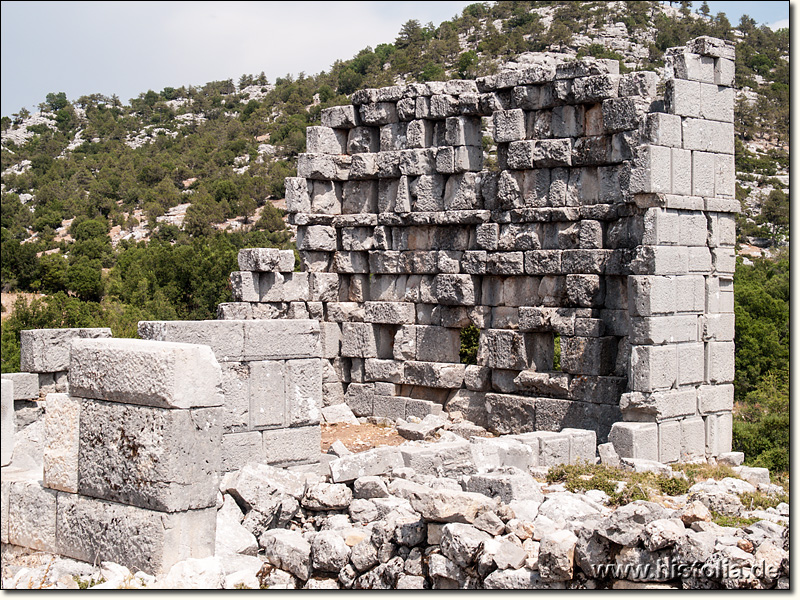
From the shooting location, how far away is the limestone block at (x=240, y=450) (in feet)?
32.2

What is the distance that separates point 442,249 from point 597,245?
9.25 feet

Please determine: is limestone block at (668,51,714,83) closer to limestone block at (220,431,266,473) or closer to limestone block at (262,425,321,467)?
limestone block at (262,425,321,467)

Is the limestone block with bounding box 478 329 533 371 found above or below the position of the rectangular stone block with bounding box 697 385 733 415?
above

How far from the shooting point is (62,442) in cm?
831

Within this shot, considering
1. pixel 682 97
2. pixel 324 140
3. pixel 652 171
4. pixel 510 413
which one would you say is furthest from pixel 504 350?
pixel 324 140

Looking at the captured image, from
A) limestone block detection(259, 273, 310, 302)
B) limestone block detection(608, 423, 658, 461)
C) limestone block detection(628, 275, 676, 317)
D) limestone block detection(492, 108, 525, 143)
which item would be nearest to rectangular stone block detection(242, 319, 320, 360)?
limestone block detection(608, 423, 658, 461)

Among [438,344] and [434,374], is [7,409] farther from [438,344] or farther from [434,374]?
[438,344]

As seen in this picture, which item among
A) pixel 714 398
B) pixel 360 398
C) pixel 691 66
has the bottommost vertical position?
pixel 360 398

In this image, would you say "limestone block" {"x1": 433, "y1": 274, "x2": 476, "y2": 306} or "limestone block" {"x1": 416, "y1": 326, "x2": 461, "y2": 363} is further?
"limestone block" {"x1": 416, "y1": 326, "x2": 461, "y2": 363}

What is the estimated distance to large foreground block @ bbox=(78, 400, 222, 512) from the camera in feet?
25.1

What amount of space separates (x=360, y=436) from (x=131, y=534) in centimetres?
725

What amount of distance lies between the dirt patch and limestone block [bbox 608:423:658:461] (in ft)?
9.94

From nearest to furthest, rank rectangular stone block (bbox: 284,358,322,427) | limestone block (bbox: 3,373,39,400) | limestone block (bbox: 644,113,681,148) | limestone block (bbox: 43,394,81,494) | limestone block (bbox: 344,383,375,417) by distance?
limestone block (bbox: 43,394,81,494) → rectangular stone block (bbox: 284,358,322,427) → limestone block (bbox: 644,113,681,148) → limestone block (bbox: 3,373,39,400) → limestone block (bbox: 344,383,375,417)

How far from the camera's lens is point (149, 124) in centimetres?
5297
